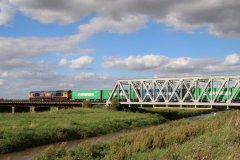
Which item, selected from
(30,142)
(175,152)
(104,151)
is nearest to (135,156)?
(175,152)

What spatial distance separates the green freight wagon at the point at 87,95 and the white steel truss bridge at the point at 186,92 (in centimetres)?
1092

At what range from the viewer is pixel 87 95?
10562 cm

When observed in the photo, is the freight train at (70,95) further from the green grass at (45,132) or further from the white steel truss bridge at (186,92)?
the green grass at (45,132)

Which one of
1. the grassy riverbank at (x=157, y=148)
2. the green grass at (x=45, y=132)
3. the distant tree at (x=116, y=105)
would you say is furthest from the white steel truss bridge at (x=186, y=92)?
the grassy riverbank at (x=157, y=148)

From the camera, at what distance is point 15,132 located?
35.0 metres

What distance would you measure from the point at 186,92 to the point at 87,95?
35096 mm

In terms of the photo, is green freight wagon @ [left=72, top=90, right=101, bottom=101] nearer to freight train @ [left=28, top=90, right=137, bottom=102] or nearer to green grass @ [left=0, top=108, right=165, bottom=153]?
freight train @ [left=28, top=90, right=137, bottom=102]

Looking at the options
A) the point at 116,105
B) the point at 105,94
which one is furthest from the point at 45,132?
the point at 105,94

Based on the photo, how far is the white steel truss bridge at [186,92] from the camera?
69.6 metres

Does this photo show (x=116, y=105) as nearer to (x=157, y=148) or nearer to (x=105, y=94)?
(x=105, y=94)

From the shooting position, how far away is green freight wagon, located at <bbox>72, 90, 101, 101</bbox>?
10244 cm

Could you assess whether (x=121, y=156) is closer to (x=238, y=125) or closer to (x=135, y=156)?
(x=135, y=156)

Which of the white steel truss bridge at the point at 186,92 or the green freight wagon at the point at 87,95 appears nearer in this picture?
the white steel truss bridge at the point at 186,92

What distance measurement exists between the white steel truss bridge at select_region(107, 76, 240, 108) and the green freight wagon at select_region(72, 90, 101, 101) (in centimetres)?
1092
